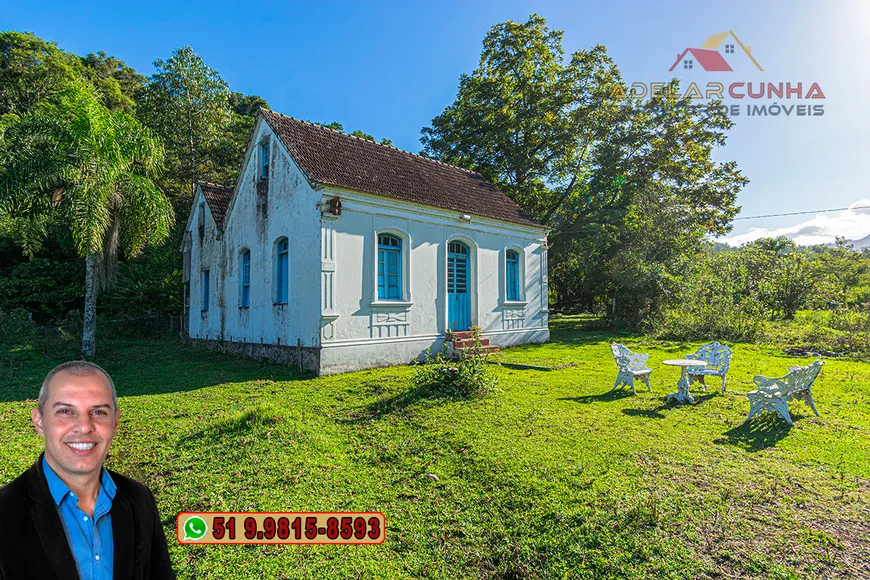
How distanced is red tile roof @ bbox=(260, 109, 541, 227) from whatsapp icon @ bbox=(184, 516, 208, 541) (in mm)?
8977

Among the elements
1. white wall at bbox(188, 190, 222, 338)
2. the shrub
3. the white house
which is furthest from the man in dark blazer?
the shrub

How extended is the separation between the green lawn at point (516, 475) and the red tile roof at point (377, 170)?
6.07 metres

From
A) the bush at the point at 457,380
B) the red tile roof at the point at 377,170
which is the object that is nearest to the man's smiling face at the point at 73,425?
the bush at the point at 457,380

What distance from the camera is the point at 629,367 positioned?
9.48 m

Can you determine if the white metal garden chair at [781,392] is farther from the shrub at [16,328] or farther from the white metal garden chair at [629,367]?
the shrub at [16,328]

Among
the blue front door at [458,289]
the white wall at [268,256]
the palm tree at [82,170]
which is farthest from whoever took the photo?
the blue front door at [458,289]

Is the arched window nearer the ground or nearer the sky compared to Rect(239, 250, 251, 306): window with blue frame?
nearer the sky

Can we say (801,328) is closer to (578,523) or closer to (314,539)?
(578,523)

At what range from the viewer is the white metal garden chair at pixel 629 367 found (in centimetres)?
938

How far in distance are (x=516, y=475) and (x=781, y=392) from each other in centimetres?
533

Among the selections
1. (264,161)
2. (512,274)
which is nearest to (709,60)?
(512,274)

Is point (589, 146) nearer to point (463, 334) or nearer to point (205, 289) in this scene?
point (463, 334)

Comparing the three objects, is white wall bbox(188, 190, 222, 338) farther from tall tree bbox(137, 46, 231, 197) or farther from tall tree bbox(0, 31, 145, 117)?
tall tree bbox(0, 31, 145, 117)

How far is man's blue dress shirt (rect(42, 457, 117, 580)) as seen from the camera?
1.54 m
